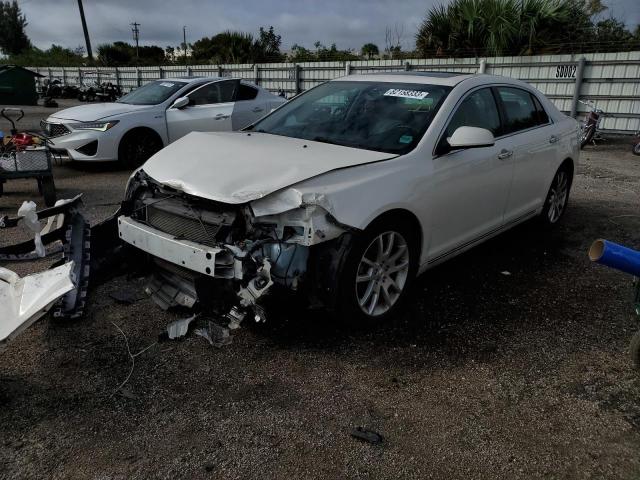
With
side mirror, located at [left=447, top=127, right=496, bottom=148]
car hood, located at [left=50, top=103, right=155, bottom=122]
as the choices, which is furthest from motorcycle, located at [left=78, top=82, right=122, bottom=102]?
side mirror, located at [left=447, top=127, right=496, bottom=148]

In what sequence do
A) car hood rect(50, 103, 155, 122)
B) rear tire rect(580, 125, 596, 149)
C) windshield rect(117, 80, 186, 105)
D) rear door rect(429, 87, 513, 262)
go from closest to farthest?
1. rear door rect(429, 87, 513, 262)
2. car hood rect(50, 103, 155, 122)
3. windshield rect(117, 80, 186, 105)
4. rear tire rect(580, 125, 596, 149)

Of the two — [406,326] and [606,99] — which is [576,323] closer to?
[406,326]

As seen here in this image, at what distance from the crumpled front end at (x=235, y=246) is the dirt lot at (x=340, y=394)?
41cm

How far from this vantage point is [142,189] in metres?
3.73

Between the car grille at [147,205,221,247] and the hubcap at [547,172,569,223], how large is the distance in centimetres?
388

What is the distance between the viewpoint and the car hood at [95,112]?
8.22 meters

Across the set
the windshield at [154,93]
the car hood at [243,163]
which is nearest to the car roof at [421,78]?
the car hood at [243,163]

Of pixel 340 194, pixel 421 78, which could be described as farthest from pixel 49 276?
pixel 421 78

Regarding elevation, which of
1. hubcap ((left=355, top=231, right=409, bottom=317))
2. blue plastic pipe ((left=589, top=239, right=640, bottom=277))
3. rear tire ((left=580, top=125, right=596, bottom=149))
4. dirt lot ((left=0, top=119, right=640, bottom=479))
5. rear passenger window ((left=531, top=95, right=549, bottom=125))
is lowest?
dirt lot ((left=0, top=119, right=640, bottom=479))

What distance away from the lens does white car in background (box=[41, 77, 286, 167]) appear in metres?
8.09

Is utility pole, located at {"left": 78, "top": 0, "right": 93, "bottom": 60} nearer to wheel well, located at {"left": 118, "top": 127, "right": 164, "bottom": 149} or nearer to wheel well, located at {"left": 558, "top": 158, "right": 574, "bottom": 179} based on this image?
wheel well, located at {"left": 118, "top": 127, "right": 164, "bottom": 149}

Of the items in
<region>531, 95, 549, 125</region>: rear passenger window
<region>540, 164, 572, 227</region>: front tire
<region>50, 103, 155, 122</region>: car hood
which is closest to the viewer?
<region>531, 95, 549, 125</region>: rear passenger window

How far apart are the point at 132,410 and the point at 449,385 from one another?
1.71 metres

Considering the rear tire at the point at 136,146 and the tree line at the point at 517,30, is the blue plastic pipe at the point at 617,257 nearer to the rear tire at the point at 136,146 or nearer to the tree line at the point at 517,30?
the rear tire at the point at 136,146
